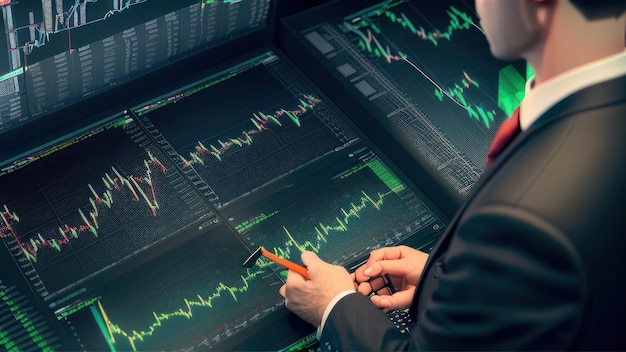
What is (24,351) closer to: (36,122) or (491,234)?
(36,122)

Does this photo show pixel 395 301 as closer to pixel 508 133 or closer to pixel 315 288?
pixel 315 288

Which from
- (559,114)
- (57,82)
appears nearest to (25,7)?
(57,82)

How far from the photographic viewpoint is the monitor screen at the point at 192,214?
6.25 ft

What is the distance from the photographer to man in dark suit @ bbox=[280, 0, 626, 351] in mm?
1252

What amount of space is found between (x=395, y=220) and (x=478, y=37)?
2.71 ft

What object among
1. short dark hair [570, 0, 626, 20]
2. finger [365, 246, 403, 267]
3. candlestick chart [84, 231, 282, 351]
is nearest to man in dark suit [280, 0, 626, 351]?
short dark hair [570, 0, 626, 20]

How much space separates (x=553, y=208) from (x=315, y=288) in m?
0.76

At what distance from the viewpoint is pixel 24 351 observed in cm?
181

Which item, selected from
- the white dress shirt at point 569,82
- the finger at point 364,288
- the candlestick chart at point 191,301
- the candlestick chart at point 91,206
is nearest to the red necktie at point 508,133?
the white dress shirt at point 569,82

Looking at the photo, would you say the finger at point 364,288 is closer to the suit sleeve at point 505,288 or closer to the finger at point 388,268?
the finger at point 388,268

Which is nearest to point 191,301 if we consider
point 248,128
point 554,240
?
point 248,128

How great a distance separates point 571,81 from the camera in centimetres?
133

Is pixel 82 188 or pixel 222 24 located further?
pixel 222 24

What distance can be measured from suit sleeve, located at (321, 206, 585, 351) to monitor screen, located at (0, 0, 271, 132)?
44.6 inches
